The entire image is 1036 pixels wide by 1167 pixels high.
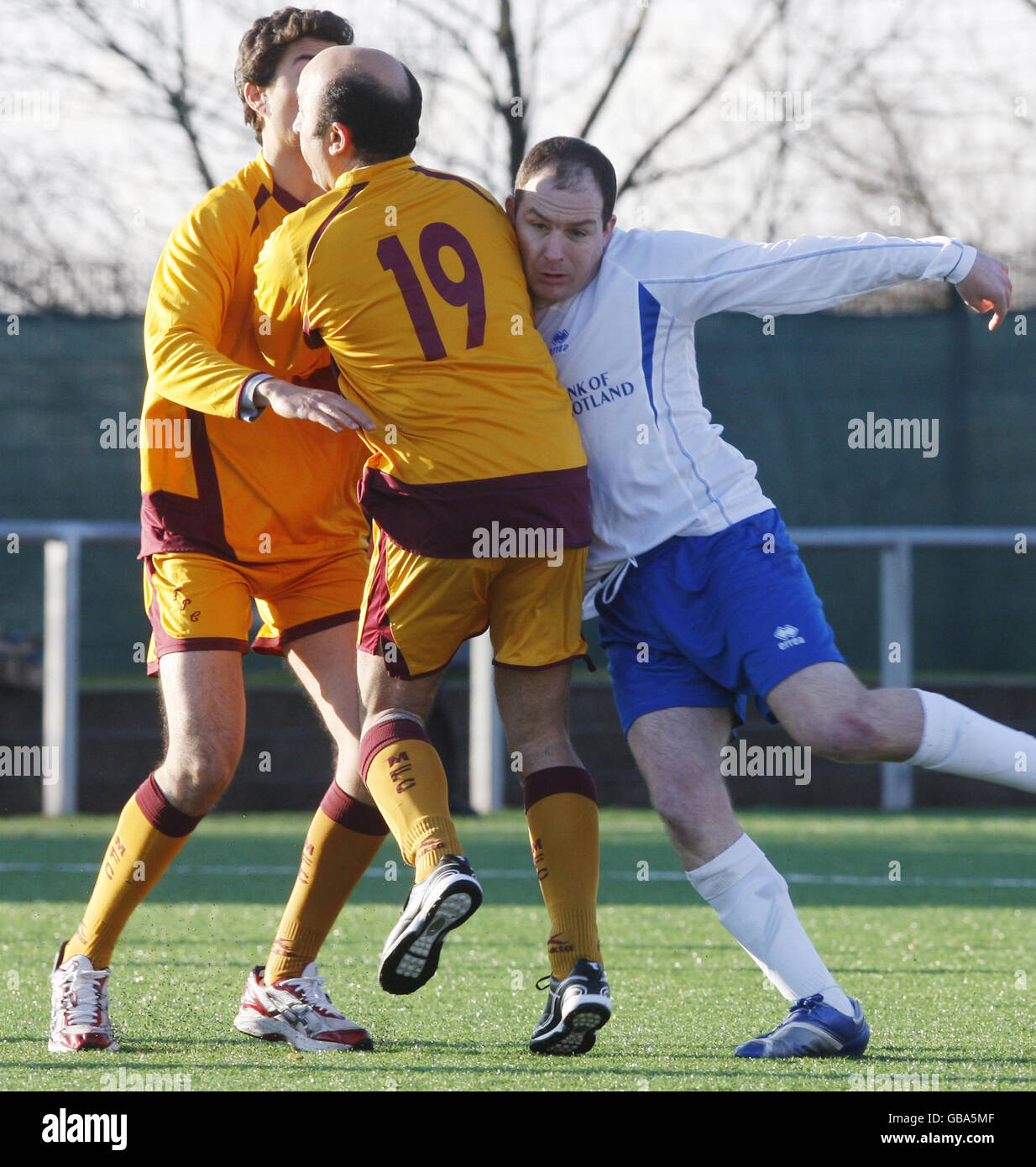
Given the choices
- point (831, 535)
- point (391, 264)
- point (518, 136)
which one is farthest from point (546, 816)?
point (518, 136)

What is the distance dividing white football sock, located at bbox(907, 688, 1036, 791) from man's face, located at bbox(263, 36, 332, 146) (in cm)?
192

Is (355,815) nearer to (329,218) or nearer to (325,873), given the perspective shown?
(325,873)

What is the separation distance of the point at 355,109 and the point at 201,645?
1.21m

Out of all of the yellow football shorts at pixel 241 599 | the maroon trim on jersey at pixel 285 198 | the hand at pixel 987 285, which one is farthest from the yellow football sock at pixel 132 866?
the hand at pixel 987 285

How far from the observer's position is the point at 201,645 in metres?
3.56

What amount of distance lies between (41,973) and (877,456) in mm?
8648

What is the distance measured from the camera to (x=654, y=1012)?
3932 mm

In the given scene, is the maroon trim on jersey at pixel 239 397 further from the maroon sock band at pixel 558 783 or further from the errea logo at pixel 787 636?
the errea logo at pixel 787 636

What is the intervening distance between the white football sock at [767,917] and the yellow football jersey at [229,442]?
1.19 m

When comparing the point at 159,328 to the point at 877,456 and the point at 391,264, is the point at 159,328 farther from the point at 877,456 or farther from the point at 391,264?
the point at 877,456

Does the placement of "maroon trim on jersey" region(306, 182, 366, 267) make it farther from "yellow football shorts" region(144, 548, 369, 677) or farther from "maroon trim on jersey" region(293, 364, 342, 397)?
"yellow football shorts" region(144, 548, 369, 677)

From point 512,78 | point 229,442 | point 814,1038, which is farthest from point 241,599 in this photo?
point 512,78
